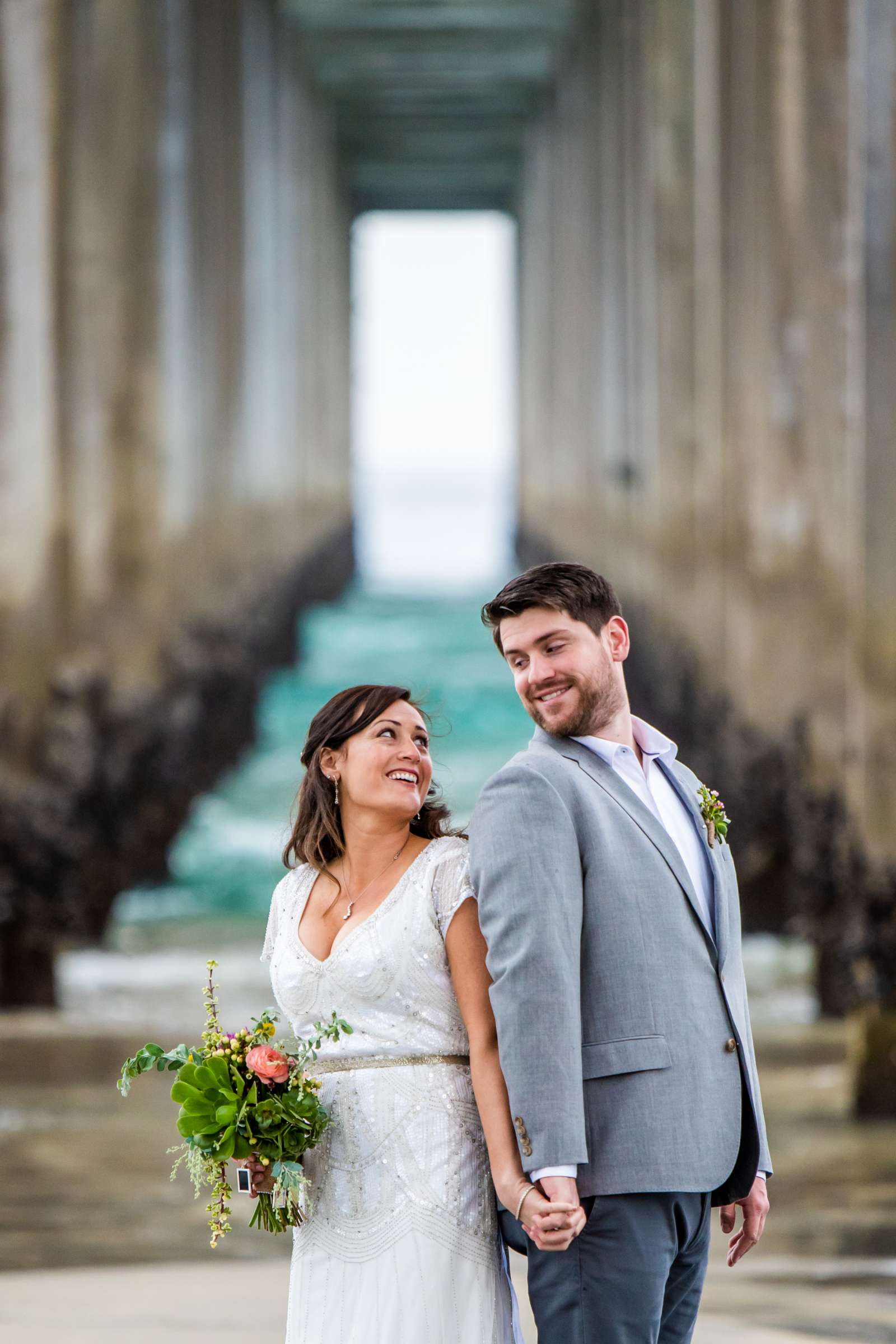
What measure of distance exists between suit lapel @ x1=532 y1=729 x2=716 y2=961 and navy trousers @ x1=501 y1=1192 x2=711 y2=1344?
1.12 ft

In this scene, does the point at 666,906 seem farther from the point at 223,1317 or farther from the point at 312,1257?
the point at 223,1317

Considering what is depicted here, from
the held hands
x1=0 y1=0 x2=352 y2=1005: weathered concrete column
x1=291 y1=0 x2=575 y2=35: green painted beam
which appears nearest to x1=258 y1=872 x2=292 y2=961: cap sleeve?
the held hands

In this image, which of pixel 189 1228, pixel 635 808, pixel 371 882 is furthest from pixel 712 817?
pixel 189 1228

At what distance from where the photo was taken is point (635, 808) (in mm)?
2434

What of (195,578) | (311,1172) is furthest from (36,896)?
(311,1172)

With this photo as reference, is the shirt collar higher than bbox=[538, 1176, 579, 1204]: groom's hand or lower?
higher

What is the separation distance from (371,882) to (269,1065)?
0.94 feet

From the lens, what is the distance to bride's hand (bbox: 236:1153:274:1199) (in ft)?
8.09

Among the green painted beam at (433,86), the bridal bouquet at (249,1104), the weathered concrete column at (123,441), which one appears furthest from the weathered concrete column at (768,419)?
the bridal bouquet at (249,1104)

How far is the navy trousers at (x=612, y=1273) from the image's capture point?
2.27 metres

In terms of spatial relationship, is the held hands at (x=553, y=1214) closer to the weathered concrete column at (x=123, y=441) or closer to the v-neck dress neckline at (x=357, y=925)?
the v-neck dress neckline at (x=357, y=925)

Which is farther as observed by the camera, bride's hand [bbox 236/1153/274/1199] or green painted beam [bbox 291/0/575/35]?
green painted beam [bbox 291/0/575/35]

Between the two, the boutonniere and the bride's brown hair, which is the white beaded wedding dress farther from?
the boutonniere

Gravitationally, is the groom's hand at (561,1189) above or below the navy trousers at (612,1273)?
above
